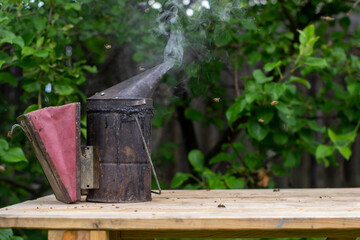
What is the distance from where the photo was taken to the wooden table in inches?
55.1

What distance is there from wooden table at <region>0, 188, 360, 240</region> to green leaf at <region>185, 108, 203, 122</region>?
1646 millimetres

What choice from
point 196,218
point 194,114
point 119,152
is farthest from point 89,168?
point 194,114

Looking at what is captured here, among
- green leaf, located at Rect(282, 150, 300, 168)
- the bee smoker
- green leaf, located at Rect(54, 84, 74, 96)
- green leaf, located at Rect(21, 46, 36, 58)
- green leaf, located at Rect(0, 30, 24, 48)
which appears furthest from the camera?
green leaf, located at Rect(282, 150, 300, 168)

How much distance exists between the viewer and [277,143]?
309 centimetres

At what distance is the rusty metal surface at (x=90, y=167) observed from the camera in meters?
1.80

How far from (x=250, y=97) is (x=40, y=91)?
1.02 metres

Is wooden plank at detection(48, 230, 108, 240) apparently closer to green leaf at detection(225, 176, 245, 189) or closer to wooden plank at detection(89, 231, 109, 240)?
wooden plank at detection(89, 231, 109, 240)

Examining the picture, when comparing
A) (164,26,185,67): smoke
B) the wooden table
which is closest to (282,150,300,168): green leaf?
(164,26,185,67): smoke

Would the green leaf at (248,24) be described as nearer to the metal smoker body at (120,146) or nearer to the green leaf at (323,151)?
the green leaf at (323,151)

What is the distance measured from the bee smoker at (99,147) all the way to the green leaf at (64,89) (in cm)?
78

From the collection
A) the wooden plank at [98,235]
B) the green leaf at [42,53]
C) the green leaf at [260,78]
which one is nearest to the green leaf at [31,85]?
the green leaf at [42,53]

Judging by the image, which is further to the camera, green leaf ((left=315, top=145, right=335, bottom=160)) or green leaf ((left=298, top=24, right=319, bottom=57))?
green leaf ((left=315, top=145, right=335, bottom=160))

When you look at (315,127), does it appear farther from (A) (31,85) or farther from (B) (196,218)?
(B) (196,218)

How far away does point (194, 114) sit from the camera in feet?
11.5
